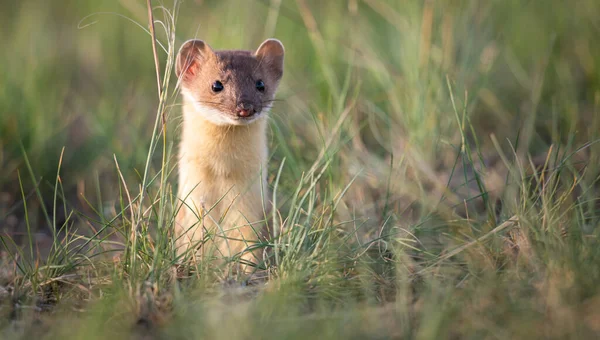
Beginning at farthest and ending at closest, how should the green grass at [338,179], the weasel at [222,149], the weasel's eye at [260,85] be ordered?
the weasel's eye at [260,85] → the weasel at [222,149] → the green grass at [338,179]

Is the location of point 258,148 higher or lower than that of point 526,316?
higher

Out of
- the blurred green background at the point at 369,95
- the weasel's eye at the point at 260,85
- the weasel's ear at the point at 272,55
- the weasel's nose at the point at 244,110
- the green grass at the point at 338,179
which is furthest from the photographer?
the blurred green background at the point at 369,95

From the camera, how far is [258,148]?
13.3 ft

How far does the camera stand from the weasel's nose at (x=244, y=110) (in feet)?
12.4

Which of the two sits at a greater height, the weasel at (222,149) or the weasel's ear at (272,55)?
the weasel's ear at (272,55)

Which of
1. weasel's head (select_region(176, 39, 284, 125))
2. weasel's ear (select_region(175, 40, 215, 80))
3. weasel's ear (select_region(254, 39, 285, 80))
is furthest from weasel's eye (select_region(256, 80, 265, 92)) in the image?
weasel's ear (select_region(175, 40, 215, 80))

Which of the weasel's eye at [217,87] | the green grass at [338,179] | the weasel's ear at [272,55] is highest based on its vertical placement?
the weasel's ear at [272,55]

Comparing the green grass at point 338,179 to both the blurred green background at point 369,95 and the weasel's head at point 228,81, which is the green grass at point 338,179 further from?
the weasel's head at point 228,81

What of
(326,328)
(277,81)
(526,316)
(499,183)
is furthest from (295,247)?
(499,183)

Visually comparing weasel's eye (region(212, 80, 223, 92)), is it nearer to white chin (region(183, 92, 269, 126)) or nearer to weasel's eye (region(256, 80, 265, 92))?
white chin (region(183, 92, 269, 126))

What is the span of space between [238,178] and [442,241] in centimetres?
125

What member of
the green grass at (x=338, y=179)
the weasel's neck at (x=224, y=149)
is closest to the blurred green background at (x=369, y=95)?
the green grass at (x=338, y=179)

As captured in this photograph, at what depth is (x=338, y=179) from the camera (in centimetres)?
427

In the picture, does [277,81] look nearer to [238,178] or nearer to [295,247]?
[238,178]
